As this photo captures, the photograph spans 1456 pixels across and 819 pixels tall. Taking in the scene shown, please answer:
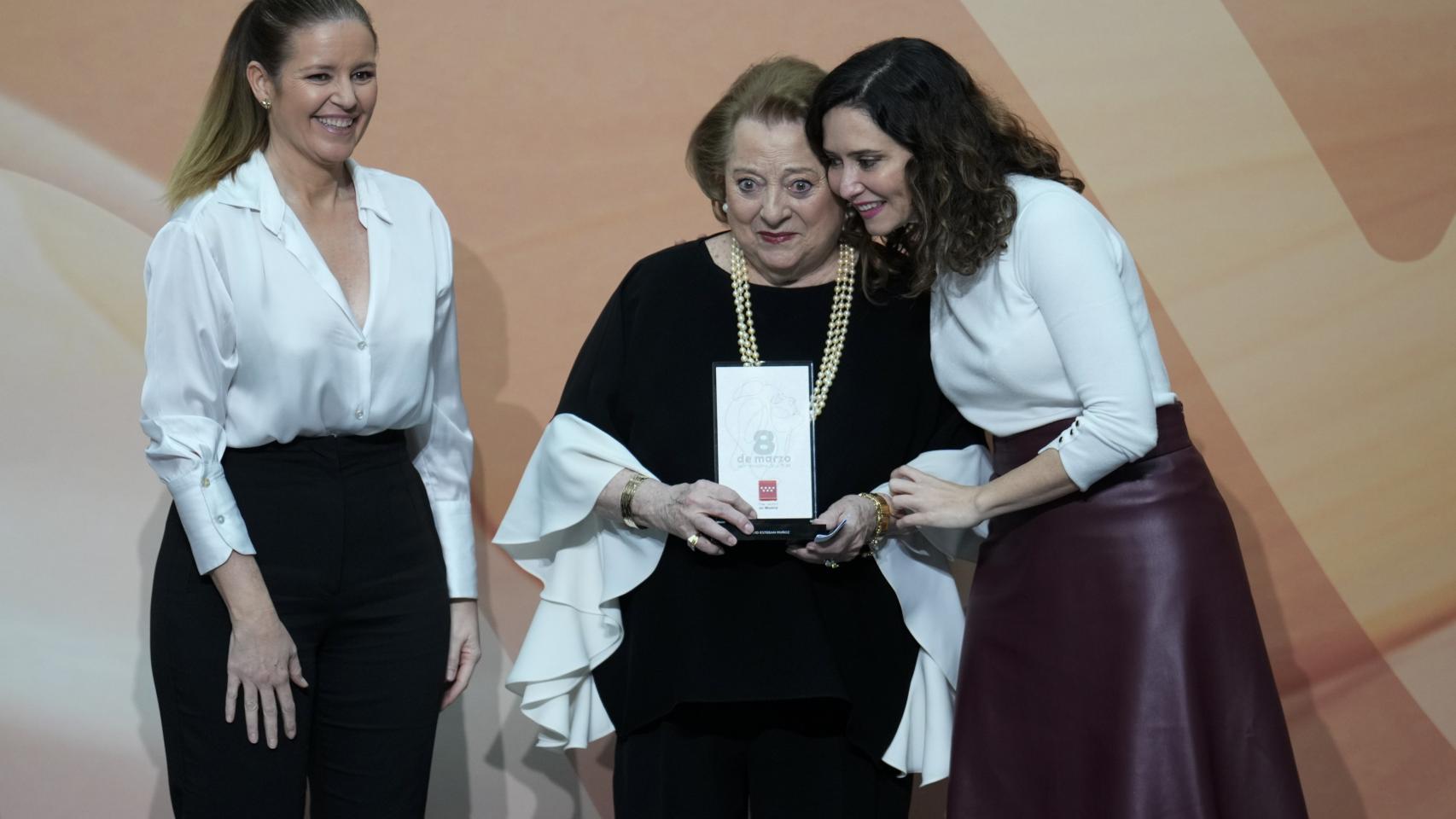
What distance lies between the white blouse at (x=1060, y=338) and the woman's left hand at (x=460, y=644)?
0.84 m

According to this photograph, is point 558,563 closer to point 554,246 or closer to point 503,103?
point 554,246

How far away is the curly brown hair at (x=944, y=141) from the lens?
78.7 inches

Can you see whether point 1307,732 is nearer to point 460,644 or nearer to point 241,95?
point 460,644

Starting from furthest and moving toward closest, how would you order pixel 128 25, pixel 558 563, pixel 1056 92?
1. pixel 1056 92
2. pixel 128 25
3. pixel 558 563

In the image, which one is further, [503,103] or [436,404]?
[503,103]

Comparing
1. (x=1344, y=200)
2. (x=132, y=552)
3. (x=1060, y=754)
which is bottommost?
(x=1060, y=754)

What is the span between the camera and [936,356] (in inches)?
85.0

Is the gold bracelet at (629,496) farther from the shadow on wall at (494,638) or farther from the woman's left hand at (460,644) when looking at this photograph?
the shadow on wall at (494,638)

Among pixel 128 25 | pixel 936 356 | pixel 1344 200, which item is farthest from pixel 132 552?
pixel 1344 200

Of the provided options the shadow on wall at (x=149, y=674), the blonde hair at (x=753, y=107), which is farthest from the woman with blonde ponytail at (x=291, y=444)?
the shadow on wall at (x=149, y=674)

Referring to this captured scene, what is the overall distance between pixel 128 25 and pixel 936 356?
6.39 ft

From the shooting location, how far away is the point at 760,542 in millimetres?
2166

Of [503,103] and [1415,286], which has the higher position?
[503,103]

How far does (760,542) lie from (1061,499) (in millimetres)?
455
